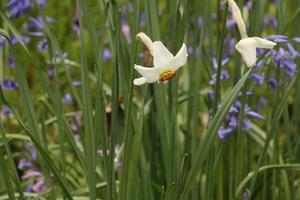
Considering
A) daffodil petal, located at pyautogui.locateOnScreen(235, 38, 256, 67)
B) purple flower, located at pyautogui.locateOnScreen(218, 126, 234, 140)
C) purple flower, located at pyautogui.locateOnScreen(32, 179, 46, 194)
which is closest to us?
daffodil petal, located at pyautogui.locateOnScreen(235, 38, 256, 67)

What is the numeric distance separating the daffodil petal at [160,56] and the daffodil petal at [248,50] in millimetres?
144

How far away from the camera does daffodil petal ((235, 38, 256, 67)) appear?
148 cm

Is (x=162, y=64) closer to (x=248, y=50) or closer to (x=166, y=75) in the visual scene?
(x=166, y=75)

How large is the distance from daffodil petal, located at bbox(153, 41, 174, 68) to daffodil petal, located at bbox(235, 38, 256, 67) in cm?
14

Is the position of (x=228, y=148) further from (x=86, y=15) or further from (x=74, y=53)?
(x=74, y=53)

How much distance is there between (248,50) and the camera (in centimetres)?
148

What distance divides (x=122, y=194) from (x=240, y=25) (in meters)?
0.55

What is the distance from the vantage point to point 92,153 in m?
1.85

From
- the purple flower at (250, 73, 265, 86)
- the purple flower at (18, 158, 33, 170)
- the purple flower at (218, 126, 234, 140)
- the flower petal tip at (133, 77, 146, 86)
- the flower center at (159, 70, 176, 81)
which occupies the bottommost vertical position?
the purple flower at (18, 158, 33, 170)

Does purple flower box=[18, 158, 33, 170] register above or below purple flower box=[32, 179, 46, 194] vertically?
above

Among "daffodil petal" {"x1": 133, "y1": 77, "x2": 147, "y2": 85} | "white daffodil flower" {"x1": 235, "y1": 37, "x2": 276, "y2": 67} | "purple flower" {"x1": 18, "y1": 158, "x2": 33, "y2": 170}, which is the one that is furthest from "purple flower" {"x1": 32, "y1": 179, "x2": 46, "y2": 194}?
"white daffodil flower" {"x1": 235, "y1": 37, "x2": 276, "y2": 67}

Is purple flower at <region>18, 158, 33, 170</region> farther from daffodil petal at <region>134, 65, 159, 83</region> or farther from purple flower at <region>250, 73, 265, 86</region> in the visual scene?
daffodil petal at <region>134, 65, 159, 83</region>

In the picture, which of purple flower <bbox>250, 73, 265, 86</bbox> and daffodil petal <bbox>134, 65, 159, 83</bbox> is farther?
purple flower <bbox>250, 73, 265, 86</bbox>

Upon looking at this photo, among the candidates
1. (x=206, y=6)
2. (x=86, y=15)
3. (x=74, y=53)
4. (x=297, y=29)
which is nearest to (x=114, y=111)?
(x=86, y=15)
